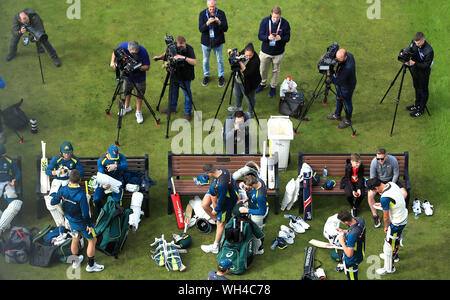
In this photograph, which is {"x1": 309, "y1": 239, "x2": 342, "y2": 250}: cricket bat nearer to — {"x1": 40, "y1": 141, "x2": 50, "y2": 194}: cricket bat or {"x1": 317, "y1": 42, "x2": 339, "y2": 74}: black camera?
{"x1": 317, "y1": 42, "x2": 339, "y2": 74}: black camera

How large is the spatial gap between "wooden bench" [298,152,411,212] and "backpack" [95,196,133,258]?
360 centimetres

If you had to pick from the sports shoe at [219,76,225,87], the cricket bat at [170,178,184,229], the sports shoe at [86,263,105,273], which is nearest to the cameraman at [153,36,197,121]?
the sports shoe at [219,76,225,87]

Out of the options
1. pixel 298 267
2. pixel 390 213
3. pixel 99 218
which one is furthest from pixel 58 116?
pixel 390 213

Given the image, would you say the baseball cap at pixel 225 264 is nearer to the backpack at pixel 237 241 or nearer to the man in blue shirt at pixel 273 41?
the backpack at pixel 237 241

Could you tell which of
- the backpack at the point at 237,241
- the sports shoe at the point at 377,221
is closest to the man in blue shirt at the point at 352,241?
the backpack at the point at 237,241

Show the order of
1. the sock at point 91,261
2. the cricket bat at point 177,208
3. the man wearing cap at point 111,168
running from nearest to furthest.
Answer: the sock at point 91,261 < the man wearing cap at point 111,168 < the cricket bat at point 177,208

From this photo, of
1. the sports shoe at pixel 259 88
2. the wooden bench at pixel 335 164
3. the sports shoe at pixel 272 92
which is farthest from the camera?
the sports shoe at pixel 259 88

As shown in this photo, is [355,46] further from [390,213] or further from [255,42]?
[390,213]

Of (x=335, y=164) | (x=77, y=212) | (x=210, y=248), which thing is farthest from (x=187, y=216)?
(x=335, y=164)

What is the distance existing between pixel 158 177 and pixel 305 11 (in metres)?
7.08

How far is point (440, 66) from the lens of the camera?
18453mm

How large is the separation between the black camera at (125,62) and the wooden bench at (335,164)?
4068 mm

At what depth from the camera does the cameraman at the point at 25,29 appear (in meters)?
18.0

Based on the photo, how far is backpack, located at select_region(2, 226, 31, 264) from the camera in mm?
13531
